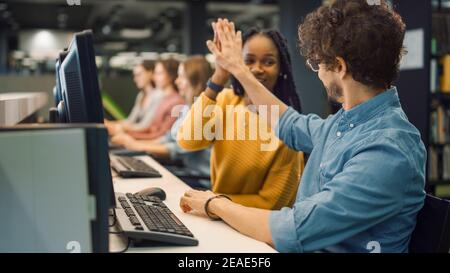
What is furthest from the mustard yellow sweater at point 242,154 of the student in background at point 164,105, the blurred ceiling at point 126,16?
the blurred ceiling at point 126,16

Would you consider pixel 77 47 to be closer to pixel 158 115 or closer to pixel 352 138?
pixel 352 138

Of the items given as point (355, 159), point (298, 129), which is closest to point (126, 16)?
point (298, 129)

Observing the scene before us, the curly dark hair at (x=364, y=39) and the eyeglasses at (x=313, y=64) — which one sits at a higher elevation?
the curly dark hair at (x=364, y=39)

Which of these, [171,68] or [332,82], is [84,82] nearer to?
→ [332,82]

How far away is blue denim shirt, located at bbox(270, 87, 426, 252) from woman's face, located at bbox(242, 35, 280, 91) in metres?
0.73

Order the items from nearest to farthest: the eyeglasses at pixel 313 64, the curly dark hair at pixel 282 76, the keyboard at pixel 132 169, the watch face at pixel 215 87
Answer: the eyeglasses at pixel 313 64 < the watch face at pixel 215 87 < the curly dark hair at pixel 282 76 < the keyboard at pixel 132 169

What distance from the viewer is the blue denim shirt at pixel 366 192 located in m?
1.02

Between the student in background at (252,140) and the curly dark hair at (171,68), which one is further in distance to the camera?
the curly dark hair at (171,68)

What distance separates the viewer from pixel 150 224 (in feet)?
3.80

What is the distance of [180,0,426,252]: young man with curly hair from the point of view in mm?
1029

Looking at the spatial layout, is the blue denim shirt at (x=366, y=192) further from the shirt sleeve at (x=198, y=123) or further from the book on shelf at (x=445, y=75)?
the book on shelf at (x=445, y=75)

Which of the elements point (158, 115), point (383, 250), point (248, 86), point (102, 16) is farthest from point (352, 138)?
point (102, 16)

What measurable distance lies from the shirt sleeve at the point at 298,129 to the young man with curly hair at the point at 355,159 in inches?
7.7

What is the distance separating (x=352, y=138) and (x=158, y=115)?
10.2 ft
